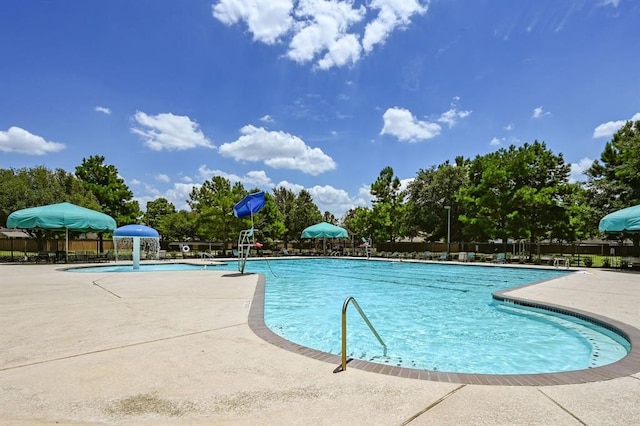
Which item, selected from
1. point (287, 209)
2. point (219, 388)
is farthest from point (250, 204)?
point (287, 209)

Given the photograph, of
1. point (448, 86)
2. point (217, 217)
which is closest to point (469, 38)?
point (448, 86)

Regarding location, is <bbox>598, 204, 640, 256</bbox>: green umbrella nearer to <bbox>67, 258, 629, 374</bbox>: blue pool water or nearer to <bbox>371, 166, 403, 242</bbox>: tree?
<bbox>67, 258, 629, 374</bbox>: blue pool water

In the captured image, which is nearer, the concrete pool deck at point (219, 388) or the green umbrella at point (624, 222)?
the concrete pool deck at point (219, 388)

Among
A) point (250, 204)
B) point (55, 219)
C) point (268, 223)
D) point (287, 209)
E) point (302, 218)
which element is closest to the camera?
point (250, 204)

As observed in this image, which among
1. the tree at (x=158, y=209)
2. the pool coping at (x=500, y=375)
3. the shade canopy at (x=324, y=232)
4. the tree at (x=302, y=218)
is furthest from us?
the tree at (x=158, y=209)

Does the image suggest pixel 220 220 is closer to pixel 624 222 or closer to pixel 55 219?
pixel 55 219

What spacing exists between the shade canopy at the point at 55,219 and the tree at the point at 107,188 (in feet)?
48.6

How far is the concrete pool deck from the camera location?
2.59m

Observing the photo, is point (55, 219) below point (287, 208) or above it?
below

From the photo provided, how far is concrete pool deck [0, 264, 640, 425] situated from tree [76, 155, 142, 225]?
1256 inches

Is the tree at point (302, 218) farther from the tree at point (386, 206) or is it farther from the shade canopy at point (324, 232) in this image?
the shade canopy at point (324, 232)

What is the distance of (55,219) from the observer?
18422mm

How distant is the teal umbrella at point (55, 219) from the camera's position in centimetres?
1820

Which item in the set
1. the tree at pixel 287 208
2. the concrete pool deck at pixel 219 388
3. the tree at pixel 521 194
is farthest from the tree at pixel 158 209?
the concrete pool deck at pixel 219 388
